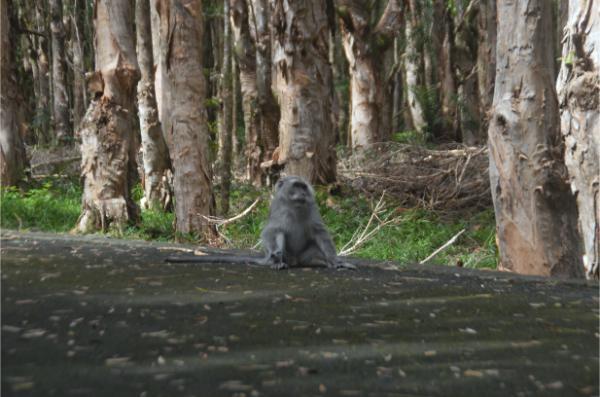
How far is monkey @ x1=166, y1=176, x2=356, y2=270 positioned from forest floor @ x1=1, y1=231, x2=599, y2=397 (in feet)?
3.53

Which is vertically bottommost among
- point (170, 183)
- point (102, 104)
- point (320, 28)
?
point (170, 183)

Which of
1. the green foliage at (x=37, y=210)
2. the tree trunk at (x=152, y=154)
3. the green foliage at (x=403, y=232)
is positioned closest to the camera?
the green foliage at (x=403, y=232)

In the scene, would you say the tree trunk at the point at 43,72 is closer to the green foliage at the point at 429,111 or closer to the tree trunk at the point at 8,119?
the tree trunk at the point at 8,119

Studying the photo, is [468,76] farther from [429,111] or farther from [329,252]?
[329,252]

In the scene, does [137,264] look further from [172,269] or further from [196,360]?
[196,360]

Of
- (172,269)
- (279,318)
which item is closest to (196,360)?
(279,318)

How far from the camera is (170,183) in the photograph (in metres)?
12.4

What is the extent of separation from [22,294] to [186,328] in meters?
1.10

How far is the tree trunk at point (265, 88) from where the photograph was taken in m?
14.6

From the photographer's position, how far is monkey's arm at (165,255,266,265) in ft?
19.1

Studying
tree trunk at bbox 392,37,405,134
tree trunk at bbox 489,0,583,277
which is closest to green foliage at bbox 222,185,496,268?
tree trunk at bbox 489,0,583,277

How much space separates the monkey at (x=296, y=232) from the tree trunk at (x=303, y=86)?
14.0ft

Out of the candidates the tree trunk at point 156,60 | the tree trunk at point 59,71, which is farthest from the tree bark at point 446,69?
the tree trunk at point 59,71

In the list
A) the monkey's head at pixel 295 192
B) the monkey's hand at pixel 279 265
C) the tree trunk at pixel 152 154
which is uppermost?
the tree trunk at pixel 152 154
